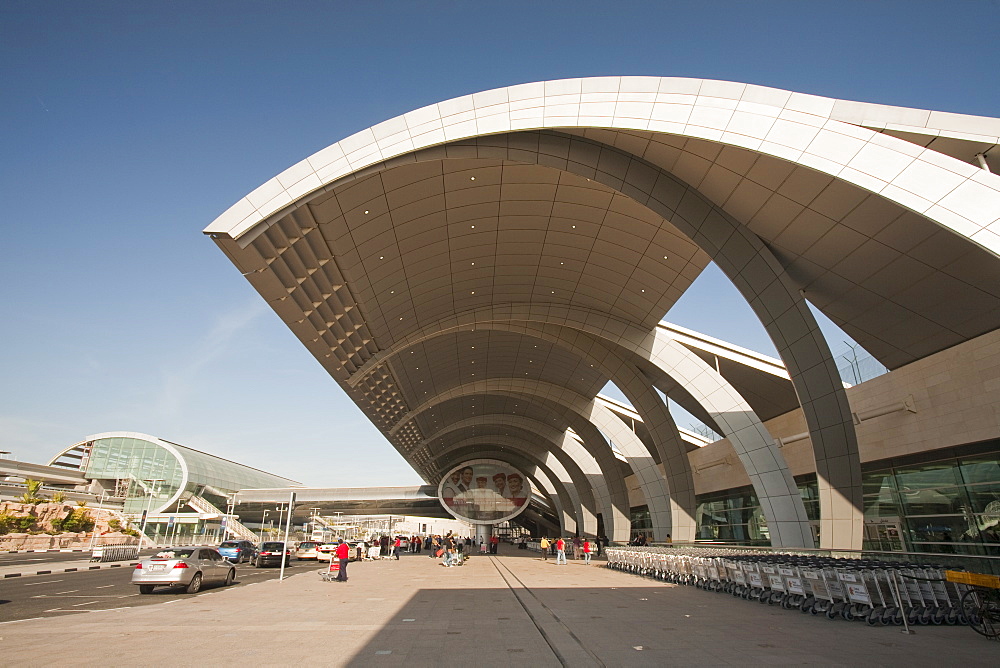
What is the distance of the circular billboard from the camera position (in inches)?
2544

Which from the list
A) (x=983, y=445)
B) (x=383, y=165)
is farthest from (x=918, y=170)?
(x=383, y=165)

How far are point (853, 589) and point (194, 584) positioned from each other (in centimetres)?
1555

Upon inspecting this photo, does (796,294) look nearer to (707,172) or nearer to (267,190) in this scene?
(707,172)

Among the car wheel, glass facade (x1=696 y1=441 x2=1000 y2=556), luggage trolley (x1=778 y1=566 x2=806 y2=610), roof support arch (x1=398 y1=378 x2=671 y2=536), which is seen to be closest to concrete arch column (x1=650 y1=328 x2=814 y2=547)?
glass facade (x1=696 y1=441 x2=1000 y2=556)

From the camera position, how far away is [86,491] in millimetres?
62188

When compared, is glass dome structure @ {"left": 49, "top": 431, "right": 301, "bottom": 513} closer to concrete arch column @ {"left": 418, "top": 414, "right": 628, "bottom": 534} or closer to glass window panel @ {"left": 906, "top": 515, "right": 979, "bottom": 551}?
concrete arch column @ {"left": 418, "top": 414, "right": 628, "bottom": 534}

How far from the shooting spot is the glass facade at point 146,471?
6206cm

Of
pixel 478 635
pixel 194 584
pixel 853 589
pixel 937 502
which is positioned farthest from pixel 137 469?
pixel 853 589

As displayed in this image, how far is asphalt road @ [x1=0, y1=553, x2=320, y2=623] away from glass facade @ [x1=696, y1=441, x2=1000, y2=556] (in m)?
20.1

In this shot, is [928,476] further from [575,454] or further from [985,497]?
[575,454]

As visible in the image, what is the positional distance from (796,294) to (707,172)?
410 centimetres

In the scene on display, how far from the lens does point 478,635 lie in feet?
28.7

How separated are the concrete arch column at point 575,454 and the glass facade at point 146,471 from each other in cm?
2714

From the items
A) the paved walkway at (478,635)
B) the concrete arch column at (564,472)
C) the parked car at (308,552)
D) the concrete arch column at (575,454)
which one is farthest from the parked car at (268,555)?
the concrete arch column at (564,472)
